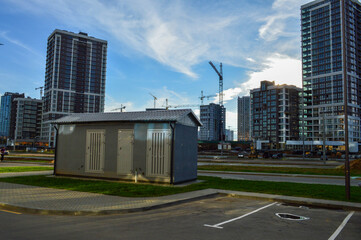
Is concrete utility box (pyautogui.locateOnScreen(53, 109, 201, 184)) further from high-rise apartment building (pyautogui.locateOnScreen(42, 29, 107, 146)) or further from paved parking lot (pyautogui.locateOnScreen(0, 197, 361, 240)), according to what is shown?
high-rise apartment building (pyautogui.locateOnScreen(42, 29, 107, 146))

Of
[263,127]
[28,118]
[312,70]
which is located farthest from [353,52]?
[28,118]

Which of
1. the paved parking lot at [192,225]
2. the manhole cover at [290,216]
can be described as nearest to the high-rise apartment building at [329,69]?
the manhole cover at [290,216]

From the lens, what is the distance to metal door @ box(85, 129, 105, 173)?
1898 cm

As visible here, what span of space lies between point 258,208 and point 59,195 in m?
8.92

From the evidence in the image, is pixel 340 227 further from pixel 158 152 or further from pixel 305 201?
pixel 158 152

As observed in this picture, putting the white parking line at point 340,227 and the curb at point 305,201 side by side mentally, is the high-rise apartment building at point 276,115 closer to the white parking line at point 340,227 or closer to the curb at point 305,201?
the curb at point 305,201

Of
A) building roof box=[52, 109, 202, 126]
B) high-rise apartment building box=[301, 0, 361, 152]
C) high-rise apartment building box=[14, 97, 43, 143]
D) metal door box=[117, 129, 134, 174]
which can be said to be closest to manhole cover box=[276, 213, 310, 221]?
building roof box=[52, 109, 202, 126]

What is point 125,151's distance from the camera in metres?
18.2

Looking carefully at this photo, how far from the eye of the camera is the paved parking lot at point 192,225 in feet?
23.4

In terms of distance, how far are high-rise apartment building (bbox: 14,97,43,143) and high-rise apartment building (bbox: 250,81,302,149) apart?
5727 inches

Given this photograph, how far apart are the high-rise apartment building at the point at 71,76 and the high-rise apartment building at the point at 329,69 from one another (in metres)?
124

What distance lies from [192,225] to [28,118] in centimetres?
20954

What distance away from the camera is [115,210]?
977cm

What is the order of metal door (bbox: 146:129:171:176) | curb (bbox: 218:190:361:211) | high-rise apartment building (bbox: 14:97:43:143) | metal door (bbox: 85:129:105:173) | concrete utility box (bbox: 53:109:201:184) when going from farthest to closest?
1. high-rise apartment building (bbox: 14:97:43:143)
2. metal door (bbox: 85:129:105:173)
3. concrete utility box (bbox: 53:109:201:184)
4. metal door (bbox: 146:129:171:176)
5. curb (bbox: 218:190:361:211)
